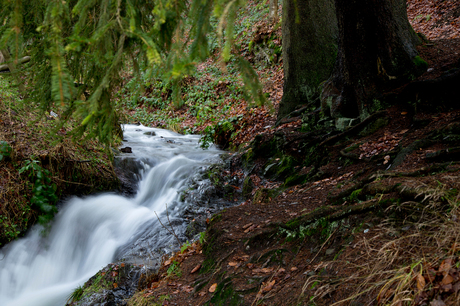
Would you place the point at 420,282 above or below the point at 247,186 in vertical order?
above

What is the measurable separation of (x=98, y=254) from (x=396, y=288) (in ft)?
18.4

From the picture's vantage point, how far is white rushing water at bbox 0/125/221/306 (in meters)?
5.34

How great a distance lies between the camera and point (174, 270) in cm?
423

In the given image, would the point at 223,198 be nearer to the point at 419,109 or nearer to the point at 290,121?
the point at 290,121

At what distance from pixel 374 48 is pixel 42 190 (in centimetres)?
669

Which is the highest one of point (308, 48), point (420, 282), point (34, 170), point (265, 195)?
point (308, 48)

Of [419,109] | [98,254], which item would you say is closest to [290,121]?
[419,109]

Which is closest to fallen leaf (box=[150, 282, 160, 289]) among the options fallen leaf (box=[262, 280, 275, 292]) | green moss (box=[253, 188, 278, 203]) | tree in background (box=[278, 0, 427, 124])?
fallen leaf (box=[262, 280, 275, 292])

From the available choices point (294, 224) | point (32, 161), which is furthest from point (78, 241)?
point (294, 224)

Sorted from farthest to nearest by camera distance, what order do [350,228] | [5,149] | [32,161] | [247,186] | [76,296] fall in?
[247,186], [32,161], [5,149], [76,296], [350,228]

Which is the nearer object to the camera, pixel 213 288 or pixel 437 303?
pixel 437 303

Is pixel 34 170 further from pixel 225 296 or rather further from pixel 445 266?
pixel 445 266

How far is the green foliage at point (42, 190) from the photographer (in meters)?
5.92

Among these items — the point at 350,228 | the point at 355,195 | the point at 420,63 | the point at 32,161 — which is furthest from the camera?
the point at 32,161
